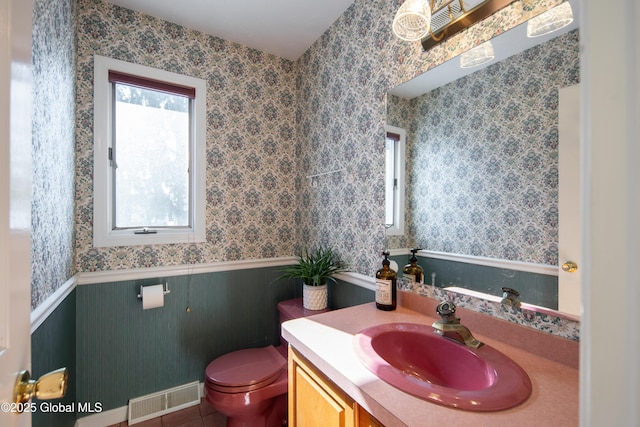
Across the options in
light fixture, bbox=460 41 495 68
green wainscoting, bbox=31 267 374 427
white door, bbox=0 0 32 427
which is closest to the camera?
white door, bbox=0 0 32 427

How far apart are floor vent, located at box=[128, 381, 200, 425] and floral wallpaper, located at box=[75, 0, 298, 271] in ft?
2.75

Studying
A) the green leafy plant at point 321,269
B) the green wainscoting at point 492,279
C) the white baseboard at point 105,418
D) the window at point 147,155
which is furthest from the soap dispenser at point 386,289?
the white baseboard at point 105,418

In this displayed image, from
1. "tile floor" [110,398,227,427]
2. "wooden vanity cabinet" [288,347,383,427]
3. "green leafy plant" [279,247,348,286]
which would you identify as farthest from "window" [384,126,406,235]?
"tile floor" [110,398,227,427]

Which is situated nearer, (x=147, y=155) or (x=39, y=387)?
(x=39, y=387)

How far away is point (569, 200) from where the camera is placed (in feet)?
2.79

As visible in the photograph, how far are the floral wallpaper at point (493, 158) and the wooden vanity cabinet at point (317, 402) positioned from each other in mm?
710

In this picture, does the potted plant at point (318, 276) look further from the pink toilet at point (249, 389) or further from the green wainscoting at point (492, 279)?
the green wainscoting at point (492, 279)

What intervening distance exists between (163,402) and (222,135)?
1.83 metres

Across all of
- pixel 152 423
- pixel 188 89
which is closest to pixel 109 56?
pixel 188 89

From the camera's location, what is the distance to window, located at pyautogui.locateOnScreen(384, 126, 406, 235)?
55.3 inches

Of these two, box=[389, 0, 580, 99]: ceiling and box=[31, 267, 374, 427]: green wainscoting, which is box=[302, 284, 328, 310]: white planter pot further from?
box=[389, 0, 580, 99]: ceiling

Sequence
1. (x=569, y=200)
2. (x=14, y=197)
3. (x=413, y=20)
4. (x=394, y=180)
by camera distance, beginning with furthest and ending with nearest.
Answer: (x=394, y=180), (x=413, y=20), (x=569, y=200), (x=14, y=197)

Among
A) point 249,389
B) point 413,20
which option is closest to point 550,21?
point 413,20

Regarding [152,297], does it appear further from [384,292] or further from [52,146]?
[384,292]
